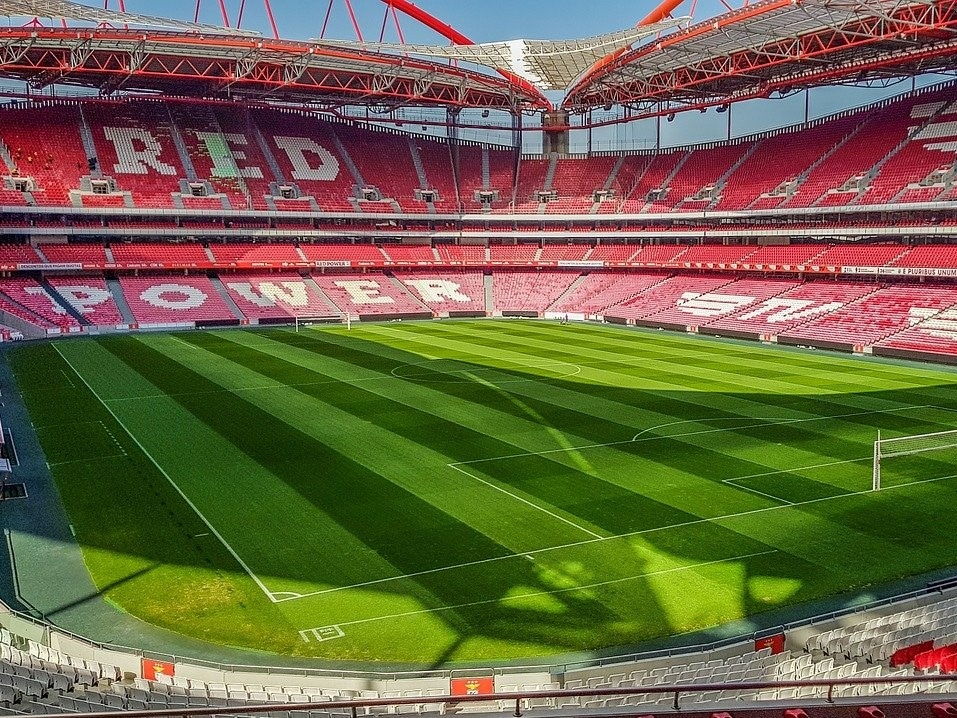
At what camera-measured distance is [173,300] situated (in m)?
65.4

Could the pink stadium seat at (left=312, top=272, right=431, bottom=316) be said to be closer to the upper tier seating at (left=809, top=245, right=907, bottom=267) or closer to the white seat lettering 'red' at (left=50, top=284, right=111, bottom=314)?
the white seat lettering 'red' at (left=50, top=284, right=111, bottom=314)

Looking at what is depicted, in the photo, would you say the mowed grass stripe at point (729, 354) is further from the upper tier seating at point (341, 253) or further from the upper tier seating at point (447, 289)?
the upper tier seating at point (341, 253)

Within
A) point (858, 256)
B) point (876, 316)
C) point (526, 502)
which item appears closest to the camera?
point (526, 502)

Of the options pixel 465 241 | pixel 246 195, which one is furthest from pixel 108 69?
pixel 465 241

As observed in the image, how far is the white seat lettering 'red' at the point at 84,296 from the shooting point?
6119 centimetres

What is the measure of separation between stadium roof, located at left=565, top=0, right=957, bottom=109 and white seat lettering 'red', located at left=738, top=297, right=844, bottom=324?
15.9m

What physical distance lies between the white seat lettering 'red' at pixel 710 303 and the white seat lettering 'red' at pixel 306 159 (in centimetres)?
3526

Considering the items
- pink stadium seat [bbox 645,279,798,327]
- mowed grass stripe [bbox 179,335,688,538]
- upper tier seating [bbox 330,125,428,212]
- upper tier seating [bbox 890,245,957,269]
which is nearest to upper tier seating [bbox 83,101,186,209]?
upper tier seating [bbox 330,125,428,212]

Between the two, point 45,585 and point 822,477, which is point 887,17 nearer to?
point 822,477

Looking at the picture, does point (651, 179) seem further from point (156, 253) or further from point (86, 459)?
point (86, 459)

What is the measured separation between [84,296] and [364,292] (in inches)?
864

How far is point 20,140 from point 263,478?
58.5 metres

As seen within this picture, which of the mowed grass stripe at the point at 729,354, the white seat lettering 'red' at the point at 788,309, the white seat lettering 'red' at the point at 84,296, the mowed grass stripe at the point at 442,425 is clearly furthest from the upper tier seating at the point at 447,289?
the mowed grass stripe at the point at 442,425

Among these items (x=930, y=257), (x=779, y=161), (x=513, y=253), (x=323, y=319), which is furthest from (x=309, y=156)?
(x=930, y=257)
